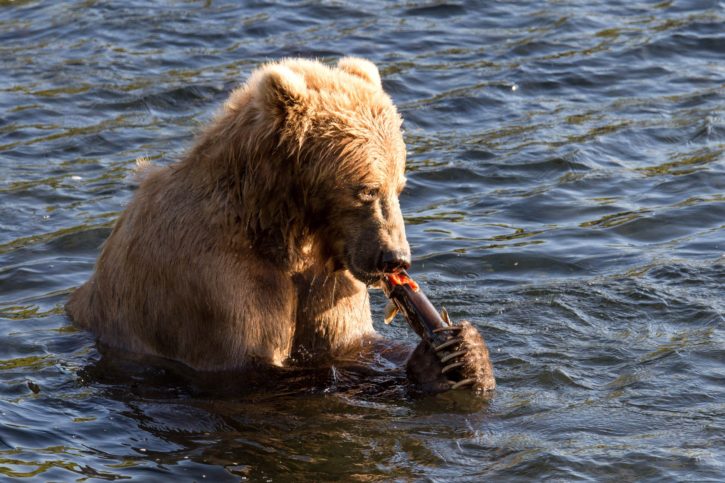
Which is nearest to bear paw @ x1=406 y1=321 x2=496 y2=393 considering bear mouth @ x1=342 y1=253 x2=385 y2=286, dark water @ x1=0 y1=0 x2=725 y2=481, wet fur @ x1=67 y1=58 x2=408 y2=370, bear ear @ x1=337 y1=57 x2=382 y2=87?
dark water @ x1=0 y1=0 x2=725 y2=481

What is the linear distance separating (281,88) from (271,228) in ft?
2.47

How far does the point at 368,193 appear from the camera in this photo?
21.0 feet

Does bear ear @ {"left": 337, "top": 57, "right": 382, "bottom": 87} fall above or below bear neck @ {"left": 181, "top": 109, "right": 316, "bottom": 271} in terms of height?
above

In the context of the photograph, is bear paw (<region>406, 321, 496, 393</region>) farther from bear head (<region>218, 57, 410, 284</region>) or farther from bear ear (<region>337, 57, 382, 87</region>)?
bear ear (<region>337, 57, 382, 87</region>)

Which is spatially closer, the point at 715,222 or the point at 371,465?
the point at 371,465

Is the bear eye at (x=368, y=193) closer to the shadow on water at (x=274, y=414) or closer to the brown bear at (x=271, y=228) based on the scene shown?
the brown bear at (x=271, y=228)

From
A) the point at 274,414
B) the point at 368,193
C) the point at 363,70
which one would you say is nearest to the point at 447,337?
the point at 368,193

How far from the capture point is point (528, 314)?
818 centimetres

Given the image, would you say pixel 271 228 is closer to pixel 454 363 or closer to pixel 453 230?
pixel 454 363

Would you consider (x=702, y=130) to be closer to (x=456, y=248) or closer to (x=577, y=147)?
(x=577, y=147)

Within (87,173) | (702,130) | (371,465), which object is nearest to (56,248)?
(87,173)

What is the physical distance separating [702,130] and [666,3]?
4.15 meters

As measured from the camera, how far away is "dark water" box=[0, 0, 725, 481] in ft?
21.0

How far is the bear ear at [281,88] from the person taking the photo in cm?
624
